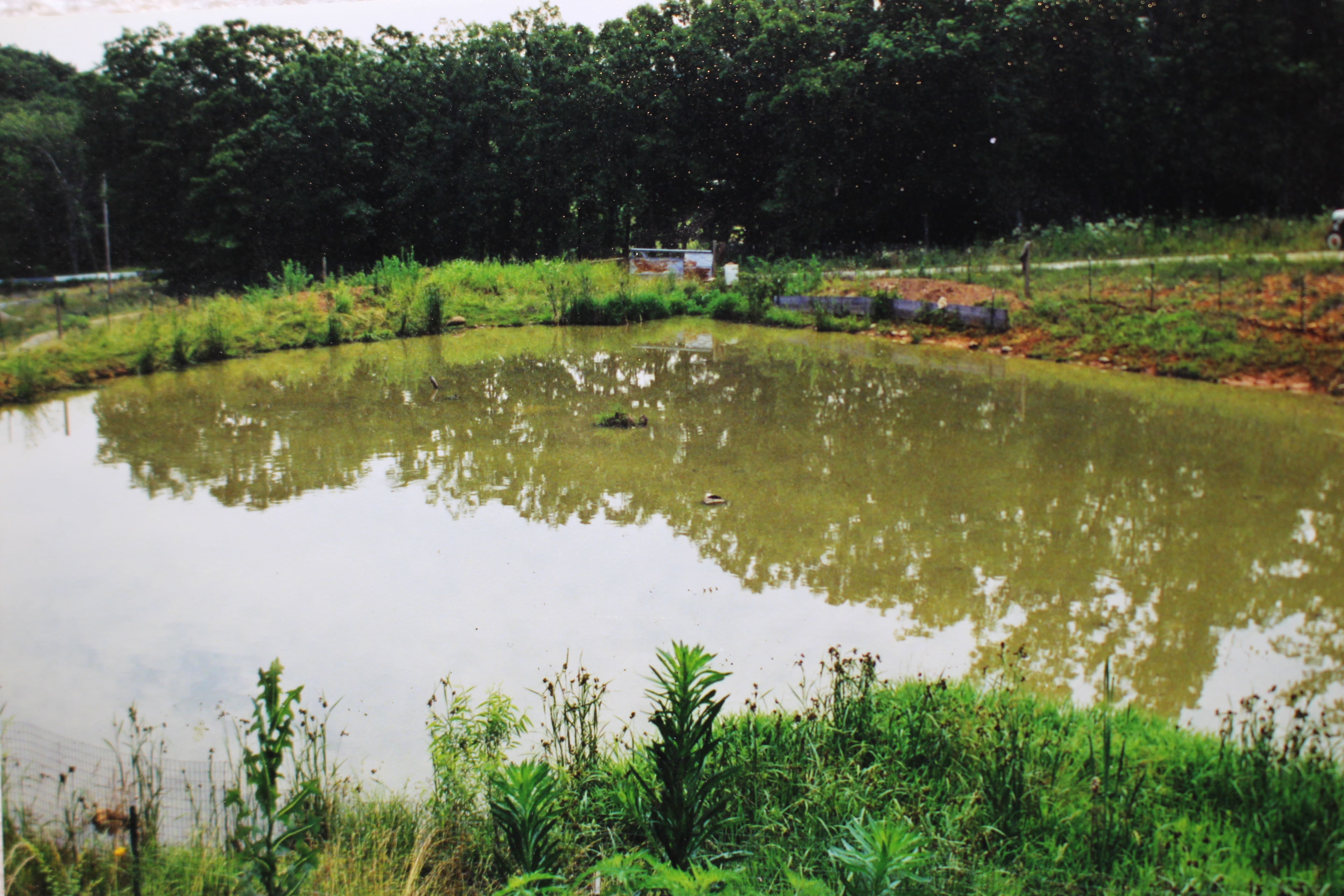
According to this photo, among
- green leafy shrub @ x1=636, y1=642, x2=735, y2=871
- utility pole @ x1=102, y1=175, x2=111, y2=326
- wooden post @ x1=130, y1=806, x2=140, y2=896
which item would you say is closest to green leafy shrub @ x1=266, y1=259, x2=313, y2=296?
utility pole @ x1=102, y1=175, x2=111, y2=326

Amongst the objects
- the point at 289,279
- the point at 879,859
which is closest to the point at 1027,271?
the point at 289,279

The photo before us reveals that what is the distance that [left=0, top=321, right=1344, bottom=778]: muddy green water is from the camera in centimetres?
255

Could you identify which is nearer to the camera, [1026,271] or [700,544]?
[700,544]

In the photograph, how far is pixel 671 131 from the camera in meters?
9.09

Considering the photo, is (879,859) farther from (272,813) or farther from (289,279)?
(289,279)

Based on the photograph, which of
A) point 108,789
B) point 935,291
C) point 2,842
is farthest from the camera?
point 935,291

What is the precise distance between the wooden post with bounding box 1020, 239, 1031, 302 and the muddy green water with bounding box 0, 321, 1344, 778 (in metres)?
1.95

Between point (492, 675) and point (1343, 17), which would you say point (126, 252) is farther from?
point (1343, 17)

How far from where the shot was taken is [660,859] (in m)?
1.79

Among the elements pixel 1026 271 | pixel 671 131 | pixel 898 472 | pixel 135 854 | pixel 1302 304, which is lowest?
pixel 135 854

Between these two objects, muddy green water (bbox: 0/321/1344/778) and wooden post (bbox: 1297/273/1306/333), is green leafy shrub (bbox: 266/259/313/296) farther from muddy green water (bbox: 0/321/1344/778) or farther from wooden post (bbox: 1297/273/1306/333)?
wooden post (bbox: 1297/273/1306/333)

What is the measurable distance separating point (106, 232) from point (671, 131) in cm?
618

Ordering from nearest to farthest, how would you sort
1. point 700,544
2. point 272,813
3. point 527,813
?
point 272,813 < point 527,813 < point 700,544

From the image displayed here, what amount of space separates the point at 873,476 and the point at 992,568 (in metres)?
1.18
